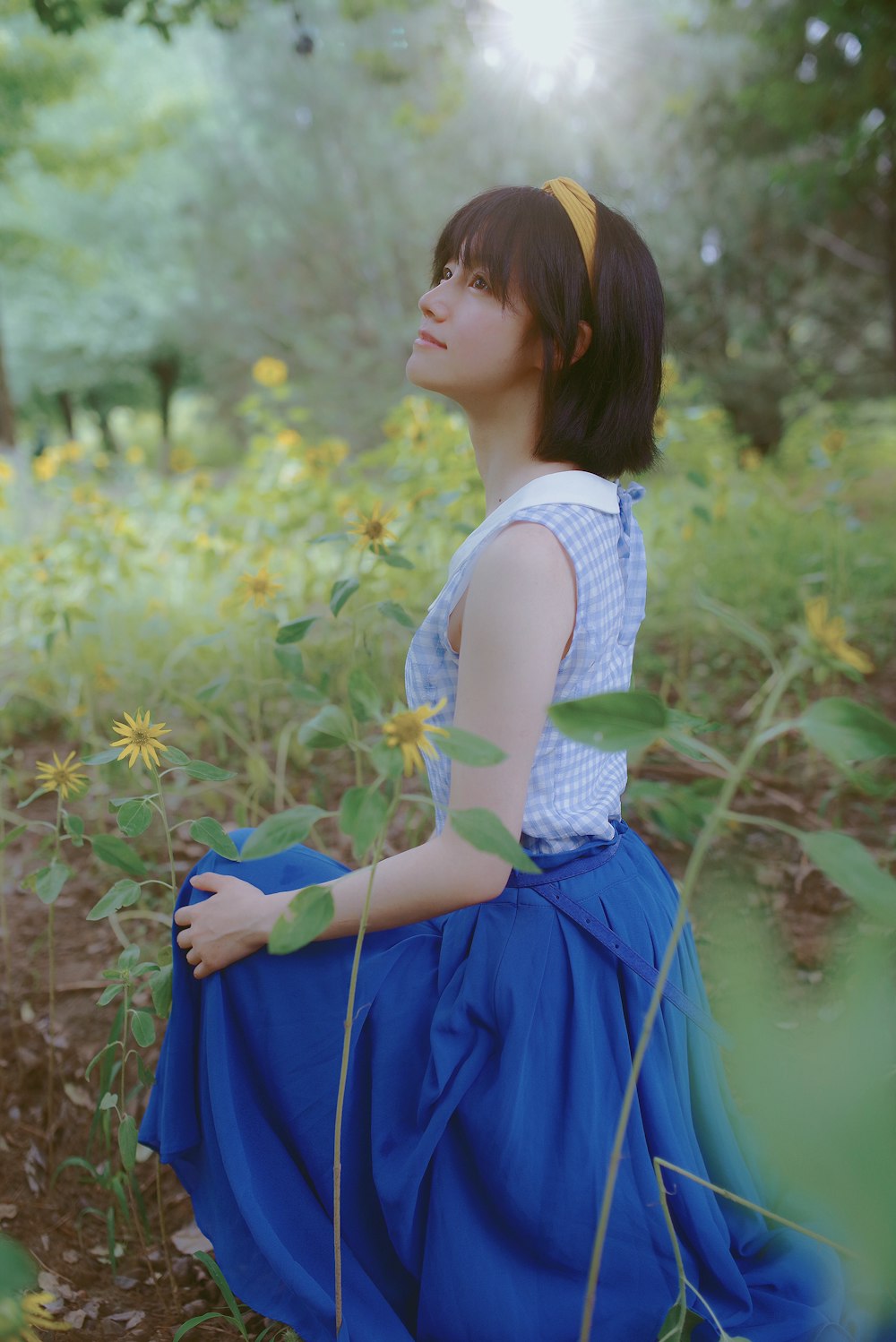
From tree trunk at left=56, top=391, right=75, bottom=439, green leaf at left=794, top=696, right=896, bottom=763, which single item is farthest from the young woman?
tree trunk at left=56, top=391, right=75, bottom=439

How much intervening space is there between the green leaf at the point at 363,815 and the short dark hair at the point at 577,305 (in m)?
0.59

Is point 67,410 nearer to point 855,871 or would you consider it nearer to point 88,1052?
point 88,1052

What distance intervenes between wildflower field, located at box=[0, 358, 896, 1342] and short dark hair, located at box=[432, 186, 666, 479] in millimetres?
319

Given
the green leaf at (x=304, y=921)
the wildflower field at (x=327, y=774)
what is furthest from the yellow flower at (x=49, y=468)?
the green leaf at (x=304, y=921)

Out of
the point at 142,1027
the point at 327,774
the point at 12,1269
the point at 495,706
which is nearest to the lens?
the point at 12,1269

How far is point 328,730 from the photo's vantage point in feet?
2.60

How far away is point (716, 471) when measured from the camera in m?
3.27

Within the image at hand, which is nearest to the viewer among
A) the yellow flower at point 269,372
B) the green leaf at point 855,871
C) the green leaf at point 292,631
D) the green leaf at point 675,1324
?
the green leaf at point 855,871

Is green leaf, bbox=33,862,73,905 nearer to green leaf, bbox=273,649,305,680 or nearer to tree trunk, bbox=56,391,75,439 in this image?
green leaf, bbox=273,649,305,680

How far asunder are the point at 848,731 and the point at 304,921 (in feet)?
1.22

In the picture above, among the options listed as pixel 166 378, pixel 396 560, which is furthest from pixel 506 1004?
pixel 166 378

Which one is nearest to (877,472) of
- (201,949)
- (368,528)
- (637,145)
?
(637,145)

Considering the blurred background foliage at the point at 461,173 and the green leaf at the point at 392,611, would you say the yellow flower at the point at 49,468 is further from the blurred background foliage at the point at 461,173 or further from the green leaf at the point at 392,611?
the blurred background foliage at the point at 461,173

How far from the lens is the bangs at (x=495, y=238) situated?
1091mm
